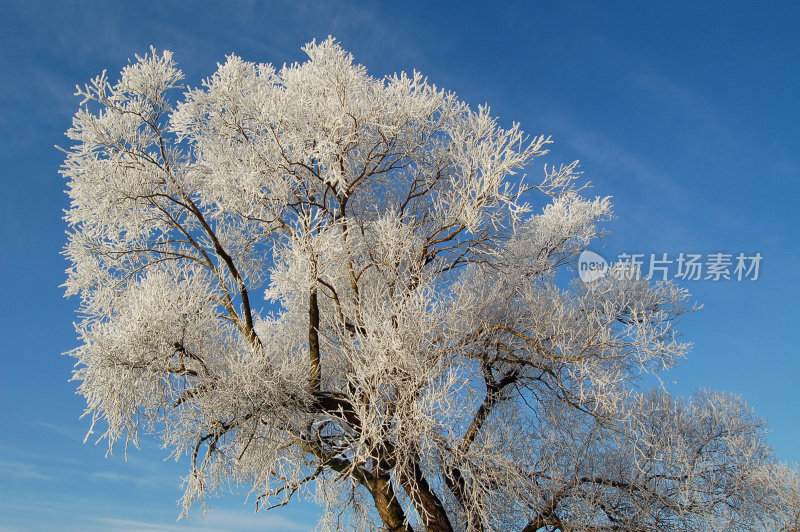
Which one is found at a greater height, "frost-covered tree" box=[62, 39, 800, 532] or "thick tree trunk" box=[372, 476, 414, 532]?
"frost-covered tree" box=[62, 39, 800, 532]

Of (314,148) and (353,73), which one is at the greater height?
(353,73)

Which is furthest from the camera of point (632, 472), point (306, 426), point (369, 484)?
point (632, 472)

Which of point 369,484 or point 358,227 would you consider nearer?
point 369,484

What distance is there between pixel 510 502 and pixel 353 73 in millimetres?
6250

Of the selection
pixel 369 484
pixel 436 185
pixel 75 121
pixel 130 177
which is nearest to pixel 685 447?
pixel 369 484

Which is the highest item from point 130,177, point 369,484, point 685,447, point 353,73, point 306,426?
point 353,73

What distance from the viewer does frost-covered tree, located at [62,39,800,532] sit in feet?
22.5

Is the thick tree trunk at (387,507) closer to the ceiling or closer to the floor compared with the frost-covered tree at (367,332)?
closer to the floor

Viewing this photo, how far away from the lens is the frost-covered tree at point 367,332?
6852 millimetres

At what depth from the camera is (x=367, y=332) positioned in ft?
22.2

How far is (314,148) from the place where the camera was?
768 centimetres

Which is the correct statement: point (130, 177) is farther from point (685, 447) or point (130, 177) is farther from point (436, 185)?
point (685, 447)

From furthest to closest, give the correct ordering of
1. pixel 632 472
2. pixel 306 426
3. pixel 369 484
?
pixel 632 472 < pixel 369 484 < pixel 306 426

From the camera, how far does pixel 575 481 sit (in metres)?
8.44
